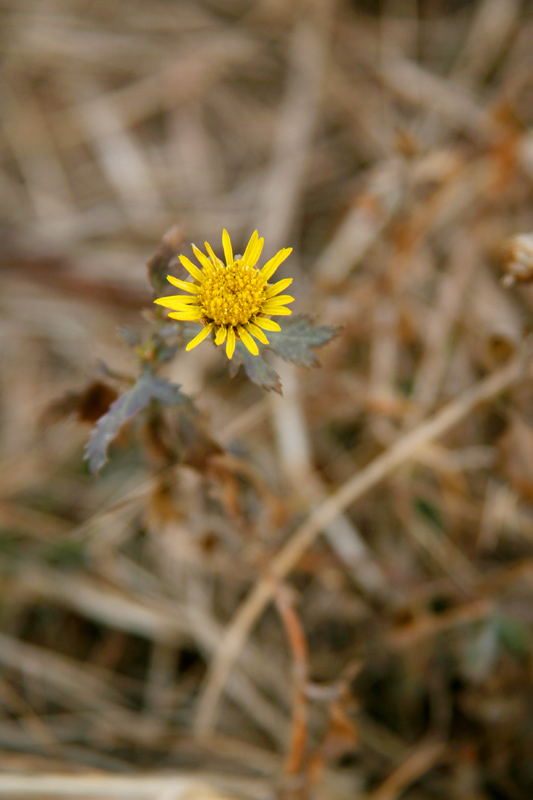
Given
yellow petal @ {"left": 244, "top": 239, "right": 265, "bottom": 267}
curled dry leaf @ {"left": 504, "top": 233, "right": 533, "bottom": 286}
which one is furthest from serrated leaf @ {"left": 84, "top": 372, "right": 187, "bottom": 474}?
curled dry leaf @ {"left": 504, "top": 233, "right": 533, "bottom": 286}

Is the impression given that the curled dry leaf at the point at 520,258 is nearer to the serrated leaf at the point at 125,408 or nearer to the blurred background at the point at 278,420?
the blurred background at the point at 278,420

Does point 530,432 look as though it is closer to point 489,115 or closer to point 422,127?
point 489,115

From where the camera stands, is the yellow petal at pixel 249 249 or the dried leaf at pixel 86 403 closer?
the yellow petal at pixel 249 249

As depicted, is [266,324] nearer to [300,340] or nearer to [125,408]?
[300,340]

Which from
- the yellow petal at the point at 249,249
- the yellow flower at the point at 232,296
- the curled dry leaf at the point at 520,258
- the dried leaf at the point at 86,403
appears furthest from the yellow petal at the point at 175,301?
the curled dry leaf at the point at 520,258

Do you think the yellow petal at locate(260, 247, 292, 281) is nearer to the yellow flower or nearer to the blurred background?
the yellow flower

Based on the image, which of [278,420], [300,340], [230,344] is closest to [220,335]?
[230,344]
